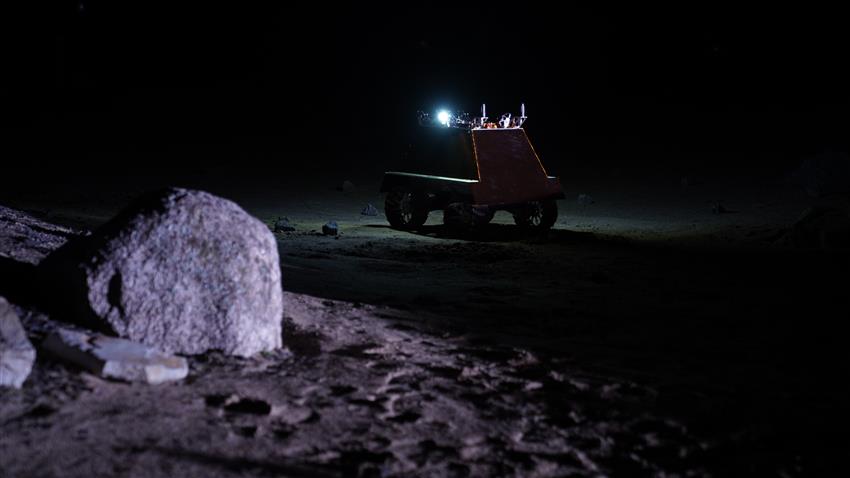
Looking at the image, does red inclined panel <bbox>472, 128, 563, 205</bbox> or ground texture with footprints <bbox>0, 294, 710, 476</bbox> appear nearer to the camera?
ground texture with footprints <bbox>0, 294, 710, 476</bbox>

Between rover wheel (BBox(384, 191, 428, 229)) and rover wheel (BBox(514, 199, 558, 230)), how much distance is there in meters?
1.37

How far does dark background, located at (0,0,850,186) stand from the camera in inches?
841

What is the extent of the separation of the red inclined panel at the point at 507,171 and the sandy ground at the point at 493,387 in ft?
7.41

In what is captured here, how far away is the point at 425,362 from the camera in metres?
4.85

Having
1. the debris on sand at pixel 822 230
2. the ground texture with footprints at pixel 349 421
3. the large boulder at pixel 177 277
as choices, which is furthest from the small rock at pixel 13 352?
the debris on sand at pixel 822 230

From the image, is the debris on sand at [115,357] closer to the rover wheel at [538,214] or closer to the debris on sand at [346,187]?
the rover wheel at [538,214]

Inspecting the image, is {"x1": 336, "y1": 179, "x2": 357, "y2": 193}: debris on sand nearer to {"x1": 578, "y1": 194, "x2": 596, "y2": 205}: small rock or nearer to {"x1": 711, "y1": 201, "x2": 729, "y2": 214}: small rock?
{"x1": 578, "y1": 194, "x2": 596, "y2": 205}: small rock

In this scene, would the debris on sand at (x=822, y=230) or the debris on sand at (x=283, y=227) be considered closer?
the debris on sand at (x=822, y=230)

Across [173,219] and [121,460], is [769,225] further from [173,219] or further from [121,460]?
[121,460]

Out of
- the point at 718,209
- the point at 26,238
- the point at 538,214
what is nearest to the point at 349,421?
the point at 26,238

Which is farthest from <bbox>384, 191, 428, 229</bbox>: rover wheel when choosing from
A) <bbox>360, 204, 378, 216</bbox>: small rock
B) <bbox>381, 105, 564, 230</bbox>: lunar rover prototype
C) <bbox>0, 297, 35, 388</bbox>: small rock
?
<bbox>0, 297, 35, 388</bbox>: small rock

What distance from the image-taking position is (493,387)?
4.44 meters

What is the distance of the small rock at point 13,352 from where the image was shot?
3.72 meters

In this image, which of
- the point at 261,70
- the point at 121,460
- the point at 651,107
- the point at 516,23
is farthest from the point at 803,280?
the point at 516,23
